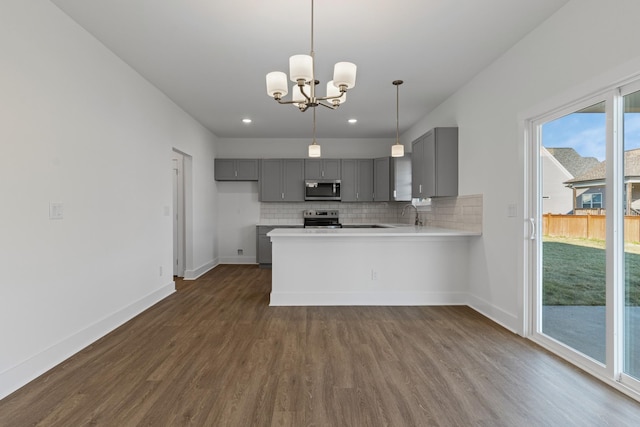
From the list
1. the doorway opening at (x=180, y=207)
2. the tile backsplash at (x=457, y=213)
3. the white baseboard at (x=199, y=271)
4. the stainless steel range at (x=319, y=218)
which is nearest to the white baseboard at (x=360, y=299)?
the tile backsplash at (x=457, y=213)

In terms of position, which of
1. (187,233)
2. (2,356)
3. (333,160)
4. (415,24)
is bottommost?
(2,356)

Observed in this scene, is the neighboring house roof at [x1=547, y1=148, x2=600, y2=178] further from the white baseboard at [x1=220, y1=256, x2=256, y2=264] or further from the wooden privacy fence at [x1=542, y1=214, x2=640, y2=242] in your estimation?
the white baseboard at [x1=220, y1=256, x2=256, y2=264]

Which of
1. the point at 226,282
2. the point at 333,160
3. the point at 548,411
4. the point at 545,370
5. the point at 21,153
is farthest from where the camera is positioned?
the point at 333,160

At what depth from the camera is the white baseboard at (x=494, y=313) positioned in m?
3.13

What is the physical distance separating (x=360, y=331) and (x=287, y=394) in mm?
1221

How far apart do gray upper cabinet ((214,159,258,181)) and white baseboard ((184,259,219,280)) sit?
1723 mm

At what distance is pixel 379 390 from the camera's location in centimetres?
209

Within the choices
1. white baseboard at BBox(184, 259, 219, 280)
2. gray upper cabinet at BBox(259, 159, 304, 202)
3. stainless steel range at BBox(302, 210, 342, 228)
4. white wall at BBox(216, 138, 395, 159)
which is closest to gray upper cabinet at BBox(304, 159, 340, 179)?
gray upper cabinet at BBox(259, 159, 304, 202)

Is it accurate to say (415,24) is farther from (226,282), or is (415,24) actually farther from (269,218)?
(269,218)

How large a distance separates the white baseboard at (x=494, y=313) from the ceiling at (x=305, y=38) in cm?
257

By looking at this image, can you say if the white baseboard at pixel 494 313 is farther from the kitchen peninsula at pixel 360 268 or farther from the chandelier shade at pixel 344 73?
the chandelier shade at pixel 344 73

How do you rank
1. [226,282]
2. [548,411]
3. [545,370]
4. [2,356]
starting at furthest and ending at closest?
[226,282] < [545,370] < [2,356] < [548,411]

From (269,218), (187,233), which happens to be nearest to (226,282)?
(187,233)

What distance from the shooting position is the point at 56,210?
2508 millimetres
